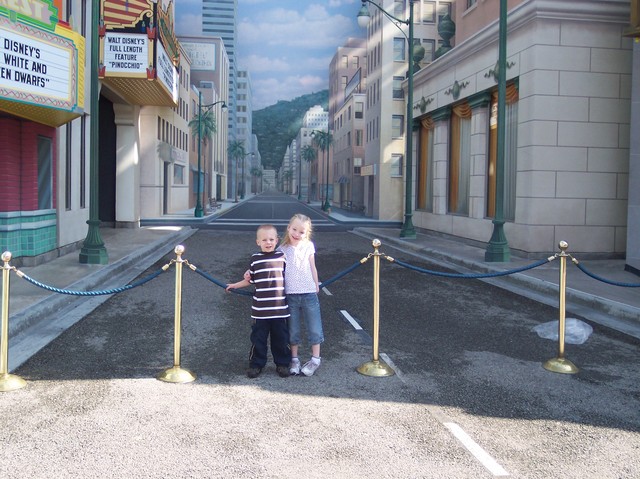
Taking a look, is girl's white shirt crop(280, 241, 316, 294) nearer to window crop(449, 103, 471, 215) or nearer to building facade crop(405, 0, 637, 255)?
building facade crop(405, 0, 637, 255)

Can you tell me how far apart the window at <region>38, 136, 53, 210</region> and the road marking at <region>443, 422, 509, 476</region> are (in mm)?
12748

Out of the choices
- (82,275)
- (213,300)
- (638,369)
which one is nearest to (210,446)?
(638,369)

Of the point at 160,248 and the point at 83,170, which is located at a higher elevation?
the point at 83,170

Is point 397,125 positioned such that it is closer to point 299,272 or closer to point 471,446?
point 299,272

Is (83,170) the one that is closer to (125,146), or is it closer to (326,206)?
(125,146)

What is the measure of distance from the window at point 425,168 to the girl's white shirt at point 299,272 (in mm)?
20929

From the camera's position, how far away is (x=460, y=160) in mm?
23578

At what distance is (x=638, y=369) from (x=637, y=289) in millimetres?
5236

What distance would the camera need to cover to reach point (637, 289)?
467 inches

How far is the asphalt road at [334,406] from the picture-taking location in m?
4.48

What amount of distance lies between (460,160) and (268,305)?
18.3 m

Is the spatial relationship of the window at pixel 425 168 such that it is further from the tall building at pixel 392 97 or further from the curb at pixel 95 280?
the tall building at pixel 392 97

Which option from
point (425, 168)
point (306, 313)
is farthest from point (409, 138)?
point (306, 313)

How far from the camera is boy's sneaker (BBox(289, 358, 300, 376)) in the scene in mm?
6660
